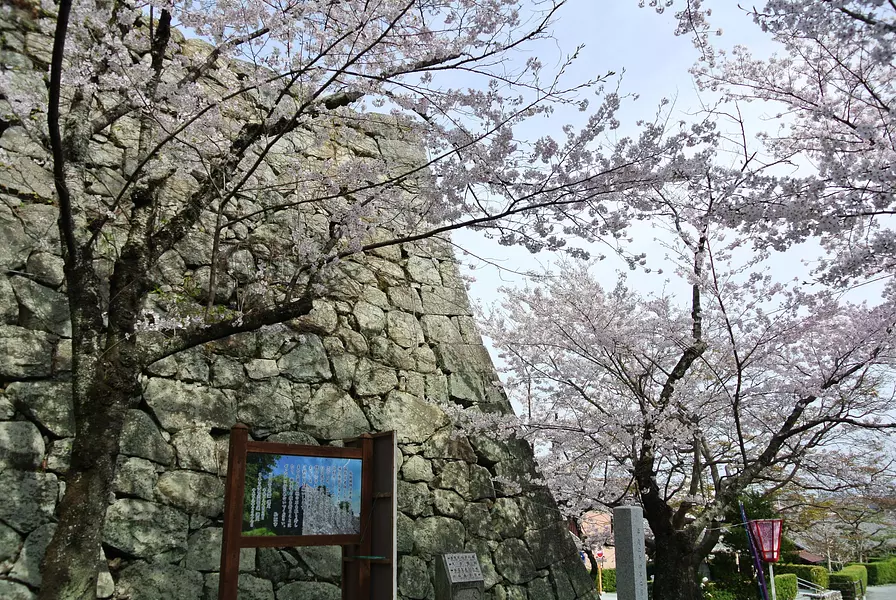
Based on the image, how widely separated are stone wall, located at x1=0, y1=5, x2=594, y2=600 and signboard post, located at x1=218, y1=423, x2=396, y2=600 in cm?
75

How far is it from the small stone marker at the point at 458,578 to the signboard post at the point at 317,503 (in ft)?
2.70

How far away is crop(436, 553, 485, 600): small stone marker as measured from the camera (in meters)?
5.14

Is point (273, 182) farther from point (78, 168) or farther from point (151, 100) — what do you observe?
point (78, 168)

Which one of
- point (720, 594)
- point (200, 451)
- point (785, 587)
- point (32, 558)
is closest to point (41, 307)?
point (200, 451)

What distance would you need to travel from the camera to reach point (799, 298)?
6.25 m

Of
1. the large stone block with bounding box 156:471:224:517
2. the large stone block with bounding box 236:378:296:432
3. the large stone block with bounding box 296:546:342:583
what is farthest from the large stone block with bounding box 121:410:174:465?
the large stone block with bounding box 296:546:342:583

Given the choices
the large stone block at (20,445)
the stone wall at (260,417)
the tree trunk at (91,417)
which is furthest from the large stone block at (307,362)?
the tree trunk at (91,417)

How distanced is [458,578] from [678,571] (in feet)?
7.76

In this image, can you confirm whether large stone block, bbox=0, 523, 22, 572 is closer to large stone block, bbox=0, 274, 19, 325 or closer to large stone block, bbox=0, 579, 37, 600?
large stone block, bbox=0, 579, 37, 600

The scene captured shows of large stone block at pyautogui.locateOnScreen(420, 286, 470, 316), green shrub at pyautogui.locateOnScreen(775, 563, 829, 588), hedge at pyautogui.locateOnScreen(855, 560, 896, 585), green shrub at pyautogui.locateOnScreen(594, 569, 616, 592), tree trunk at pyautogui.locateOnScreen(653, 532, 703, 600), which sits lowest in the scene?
hedge at pyautogui.locateOnScreen(855, 560, 896, 585)

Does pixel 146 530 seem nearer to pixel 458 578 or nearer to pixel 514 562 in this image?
pixel 458 578

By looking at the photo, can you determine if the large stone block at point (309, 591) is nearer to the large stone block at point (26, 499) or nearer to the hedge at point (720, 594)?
the large stone block at point (26, 499)

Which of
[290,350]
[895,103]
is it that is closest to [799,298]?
[895,103]

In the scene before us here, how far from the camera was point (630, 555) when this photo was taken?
5.43 m
